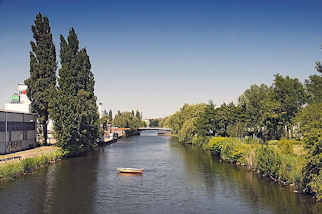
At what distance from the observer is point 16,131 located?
6875 cm

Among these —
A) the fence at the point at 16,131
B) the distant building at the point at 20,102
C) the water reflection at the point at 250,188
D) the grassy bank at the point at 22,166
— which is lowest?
the water reflection at the point at 250,188

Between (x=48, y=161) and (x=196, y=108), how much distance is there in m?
67.9

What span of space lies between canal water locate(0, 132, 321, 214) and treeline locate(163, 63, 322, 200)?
8.41ft

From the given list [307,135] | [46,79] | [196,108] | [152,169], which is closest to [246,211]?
[307,135]

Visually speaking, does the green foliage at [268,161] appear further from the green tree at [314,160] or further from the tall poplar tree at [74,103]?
the tall poplar tree at [74,103]

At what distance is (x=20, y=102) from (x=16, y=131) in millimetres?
14325

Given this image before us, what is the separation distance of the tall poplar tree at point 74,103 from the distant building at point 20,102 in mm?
8554

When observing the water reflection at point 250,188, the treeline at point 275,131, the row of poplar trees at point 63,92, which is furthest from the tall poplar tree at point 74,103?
the treeline at point 275,131

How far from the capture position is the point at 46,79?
7650 cm

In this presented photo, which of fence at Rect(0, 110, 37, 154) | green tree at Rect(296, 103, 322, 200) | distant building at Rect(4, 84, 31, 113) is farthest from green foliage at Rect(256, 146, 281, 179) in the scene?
distant building at Rect(4, 84, 31, 113)

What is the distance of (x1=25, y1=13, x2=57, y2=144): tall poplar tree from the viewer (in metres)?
76.4

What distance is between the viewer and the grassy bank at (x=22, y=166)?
45.9 meters

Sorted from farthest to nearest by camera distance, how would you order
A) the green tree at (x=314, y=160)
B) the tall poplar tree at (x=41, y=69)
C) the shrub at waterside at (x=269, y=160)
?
1. the tall poplar tree at (x=41, y=69)
2. the shrub at waterside at (x=269, y=160)
3. the green tree at (x=314, y=160)

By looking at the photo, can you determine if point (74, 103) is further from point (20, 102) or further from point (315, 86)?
point (315, 86)
